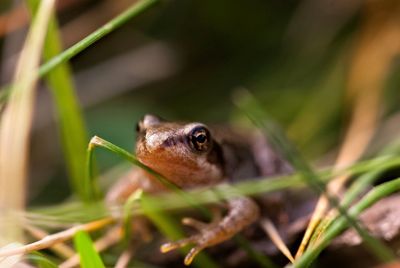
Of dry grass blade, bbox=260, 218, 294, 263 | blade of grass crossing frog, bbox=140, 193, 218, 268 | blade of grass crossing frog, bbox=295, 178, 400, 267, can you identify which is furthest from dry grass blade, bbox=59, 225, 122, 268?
blade of grass crossing frog, bbox=295, 178, 400, 267

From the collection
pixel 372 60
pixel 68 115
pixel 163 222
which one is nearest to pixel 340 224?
pixel 163 222

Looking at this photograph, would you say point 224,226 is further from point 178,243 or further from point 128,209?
point 128,209

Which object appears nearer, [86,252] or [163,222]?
[86,252]

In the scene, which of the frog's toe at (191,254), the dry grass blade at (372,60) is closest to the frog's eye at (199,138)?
the frog's toe at (191,254)

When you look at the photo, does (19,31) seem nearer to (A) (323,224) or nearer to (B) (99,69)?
(B) (99,69)

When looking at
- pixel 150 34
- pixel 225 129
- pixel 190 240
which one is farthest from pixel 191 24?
pixel 190 240

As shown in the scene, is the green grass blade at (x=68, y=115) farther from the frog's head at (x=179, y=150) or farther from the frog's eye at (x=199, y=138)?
the frog's eye at (x=199, y=138)
